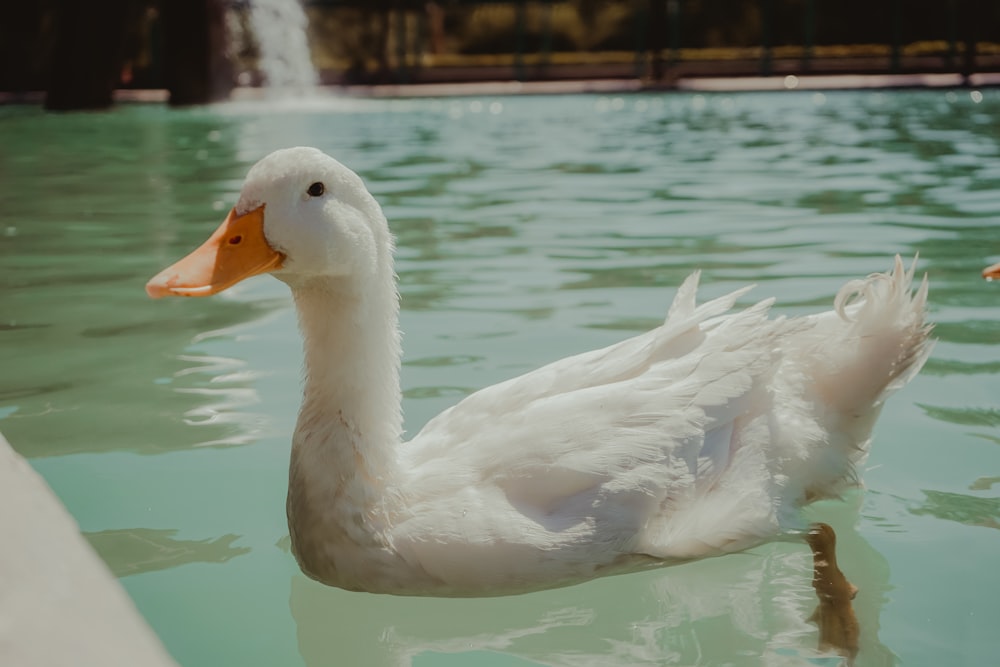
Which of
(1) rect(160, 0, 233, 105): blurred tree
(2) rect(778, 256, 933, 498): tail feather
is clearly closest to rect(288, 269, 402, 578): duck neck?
(2) rect(778, 256, 933, 498): tail feather

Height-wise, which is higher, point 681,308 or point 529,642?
point 681,308

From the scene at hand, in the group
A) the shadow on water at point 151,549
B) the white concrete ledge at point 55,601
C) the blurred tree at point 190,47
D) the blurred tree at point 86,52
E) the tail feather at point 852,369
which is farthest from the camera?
the blurred tree at point 190,47

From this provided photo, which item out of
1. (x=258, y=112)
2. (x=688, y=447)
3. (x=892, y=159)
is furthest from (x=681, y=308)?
(x=258, y=112)

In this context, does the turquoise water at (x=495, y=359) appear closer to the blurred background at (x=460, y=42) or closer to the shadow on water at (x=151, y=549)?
the shadow on water at (x=151, y=549)

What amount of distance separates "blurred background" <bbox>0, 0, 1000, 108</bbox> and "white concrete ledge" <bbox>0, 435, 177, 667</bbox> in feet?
63.3

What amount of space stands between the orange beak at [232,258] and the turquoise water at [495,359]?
81 cm

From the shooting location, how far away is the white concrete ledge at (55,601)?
1518mm

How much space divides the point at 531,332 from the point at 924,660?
2.94 meters

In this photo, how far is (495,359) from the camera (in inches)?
203

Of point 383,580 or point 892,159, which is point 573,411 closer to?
point 383,580

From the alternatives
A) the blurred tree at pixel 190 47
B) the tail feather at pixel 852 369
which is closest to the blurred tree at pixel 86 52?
the blurred tree at pixel 190 47

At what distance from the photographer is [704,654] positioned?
2875mm

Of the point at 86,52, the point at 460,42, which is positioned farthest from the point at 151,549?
the point at 460,42

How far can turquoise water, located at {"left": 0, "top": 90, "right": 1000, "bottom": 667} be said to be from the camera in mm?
3041
